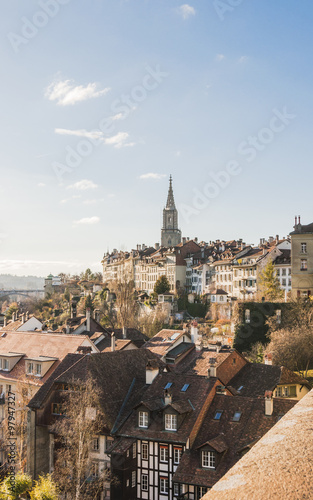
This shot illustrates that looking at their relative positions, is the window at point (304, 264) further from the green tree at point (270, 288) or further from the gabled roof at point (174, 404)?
the gabled roof at point (174, 404)

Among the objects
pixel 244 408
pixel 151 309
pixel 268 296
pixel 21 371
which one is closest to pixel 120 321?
pixel 151 309

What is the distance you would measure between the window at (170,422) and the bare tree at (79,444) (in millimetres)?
3394

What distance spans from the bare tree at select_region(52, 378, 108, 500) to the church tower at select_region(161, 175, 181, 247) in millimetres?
130226

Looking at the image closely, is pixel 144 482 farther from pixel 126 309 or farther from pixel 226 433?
pixel 126 309

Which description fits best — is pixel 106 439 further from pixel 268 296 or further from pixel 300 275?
pixel 268 296

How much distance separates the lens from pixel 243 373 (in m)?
32.6

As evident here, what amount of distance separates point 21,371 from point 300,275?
27.5 m

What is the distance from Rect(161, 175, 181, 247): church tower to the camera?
512ft

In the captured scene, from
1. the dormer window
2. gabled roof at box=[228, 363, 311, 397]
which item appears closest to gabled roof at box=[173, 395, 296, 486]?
gabled roof at box=[228, 363, 311, 397]

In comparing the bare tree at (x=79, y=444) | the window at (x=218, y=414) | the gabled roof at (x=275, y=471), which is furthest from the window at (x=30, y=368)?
the gabled roof at (x=275, y=471)

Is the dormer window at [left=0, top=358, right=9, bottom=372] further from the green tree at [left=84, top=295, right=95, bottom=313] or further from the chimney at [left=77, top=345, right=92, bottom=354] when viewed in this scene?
the green tree at [left=84, top=295, right=95, bottom=313]

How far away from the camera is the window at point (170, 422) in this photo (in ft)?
78.0

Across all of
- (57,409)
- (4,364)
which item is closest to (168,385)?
(57,409)

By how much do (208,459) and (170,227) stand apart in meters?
137
